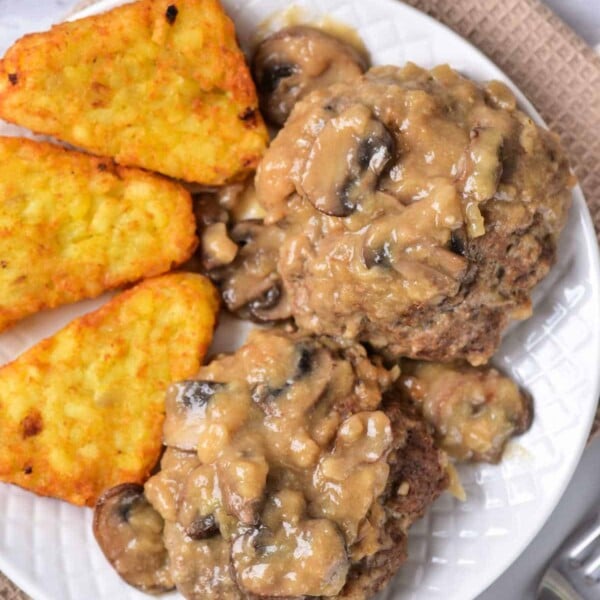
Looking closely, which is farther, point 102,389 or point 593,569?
point 593,569

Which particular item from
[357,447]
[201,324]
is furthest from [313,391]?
[201,324]

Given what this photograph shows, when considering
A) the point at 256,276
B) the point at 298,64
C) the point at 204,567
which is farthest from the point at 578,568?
the point at 298,64

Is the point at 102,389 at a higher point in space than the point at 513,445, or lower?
lower

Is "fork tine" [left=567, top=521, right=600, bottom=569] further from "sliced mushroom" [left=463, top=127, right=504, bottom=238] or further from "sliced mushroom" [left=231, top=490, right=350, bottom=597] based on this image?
"sliced mushroom" [left=463, top=127, right=504, bottom=238]

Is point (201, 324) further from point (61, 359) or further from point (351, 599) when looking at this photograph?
point (351, 599)

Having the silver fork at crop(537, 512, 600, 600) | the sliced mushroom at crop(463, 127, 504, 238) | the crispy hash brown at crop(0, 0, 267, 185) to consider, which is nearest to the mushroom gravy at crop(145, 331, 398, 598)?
the sliced mushroom at crop(463, 127, 504, 238)

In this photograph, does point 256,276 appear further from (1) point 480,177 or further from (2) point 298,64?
(1) point 480,177
